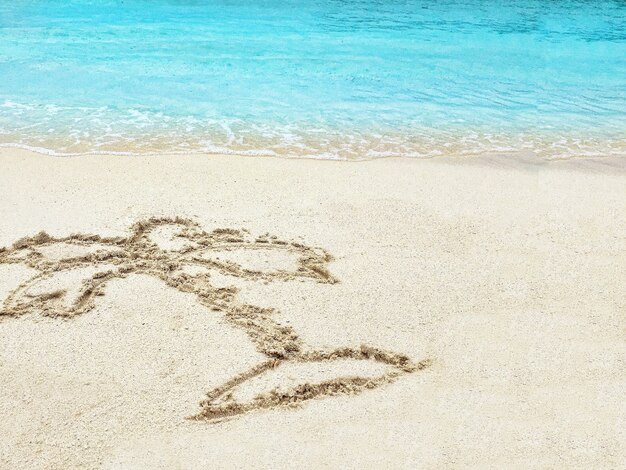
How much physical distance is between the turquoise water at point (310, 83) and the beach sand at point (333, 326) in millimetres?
1369

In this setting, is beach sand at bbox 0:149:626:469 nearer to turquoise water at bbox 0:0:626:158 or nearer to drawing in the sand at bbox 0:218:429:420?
drawing in the sand at bbox 0:218:429:420

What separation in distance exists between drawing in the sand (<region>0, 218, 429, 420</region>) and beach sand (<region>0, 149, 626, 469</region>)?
2cm

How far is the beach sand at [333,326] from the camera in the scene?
8.51 ft

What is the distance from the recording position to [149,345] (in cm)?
314

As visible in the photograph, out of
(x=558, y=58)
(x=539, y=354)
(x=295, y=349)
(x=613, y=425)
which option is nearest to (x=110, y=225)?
(x=295, y=349)

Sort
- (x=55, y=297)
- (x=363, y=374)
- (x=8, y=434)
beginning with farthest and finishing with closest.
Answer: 1. (x=55, y=297)
2. (x=363, y=374)
3. (x=8, y=434)

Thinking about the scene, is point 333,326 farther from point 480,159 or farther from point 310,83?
point 310,83

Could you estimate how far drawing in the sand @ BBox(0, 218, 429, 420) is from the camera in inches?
115

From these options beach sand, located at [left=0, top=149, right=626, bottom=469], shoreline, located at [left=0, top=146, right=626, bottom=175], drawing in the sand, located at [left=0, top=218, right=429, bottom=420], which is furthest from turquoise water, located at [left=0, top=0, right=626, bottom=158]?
drawing in the sand, located at [left=0, top=218, right=429, bottom=420]

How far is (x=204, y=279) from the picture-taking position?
3.70 metres

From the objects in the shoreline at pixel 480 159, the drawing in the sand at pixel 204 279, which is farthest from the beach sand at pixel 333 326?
the shoreline at pixel 480 159

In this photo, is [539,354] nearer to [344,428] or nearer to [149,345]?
[344,428]

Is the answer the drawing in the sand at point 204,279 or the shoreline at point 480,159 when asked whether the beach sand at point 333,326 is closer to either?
the drawing in the sand at point 204,279

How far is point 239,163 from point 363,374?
10.3 feet
